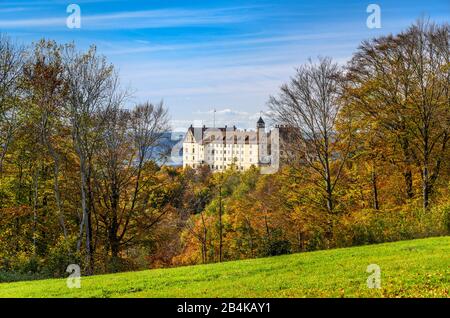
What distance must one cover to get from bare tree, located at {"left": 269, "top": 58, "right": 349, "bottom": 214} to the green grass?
9.70 metres

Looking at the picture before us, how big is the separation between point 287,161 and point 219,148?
8128cm

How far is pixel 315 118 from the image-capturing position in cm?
2503

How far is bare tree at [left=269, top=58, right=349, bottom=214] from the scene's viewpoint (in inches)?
973

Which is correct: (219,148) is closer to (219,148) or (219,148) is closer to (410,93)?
(219,148)

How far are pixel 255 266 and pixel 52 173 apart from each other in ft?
52.2

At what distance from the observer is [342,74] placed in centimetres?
2603

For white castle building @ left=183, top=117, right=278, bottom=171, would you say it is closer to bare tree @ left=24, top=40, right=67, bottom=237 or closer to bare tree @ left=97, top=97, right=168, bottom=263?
bare tree @ left=97, top=97, right=168, bottom=263

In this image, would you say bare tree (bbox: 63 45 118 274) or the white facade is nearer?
bare tree (bbox: 63 45 118 274)

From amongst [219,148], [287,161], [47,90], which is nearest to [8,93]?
[47,90]

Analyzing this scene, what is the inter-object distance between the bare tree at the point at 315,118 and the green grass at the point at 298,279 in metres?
9.70

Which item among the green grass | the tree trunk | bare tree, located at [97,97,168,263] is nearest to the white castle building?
the tree trunk

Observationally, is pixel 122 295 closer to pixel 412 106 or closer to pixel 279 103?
pixel 279 103

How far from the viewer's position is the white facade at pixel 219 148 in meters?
100
